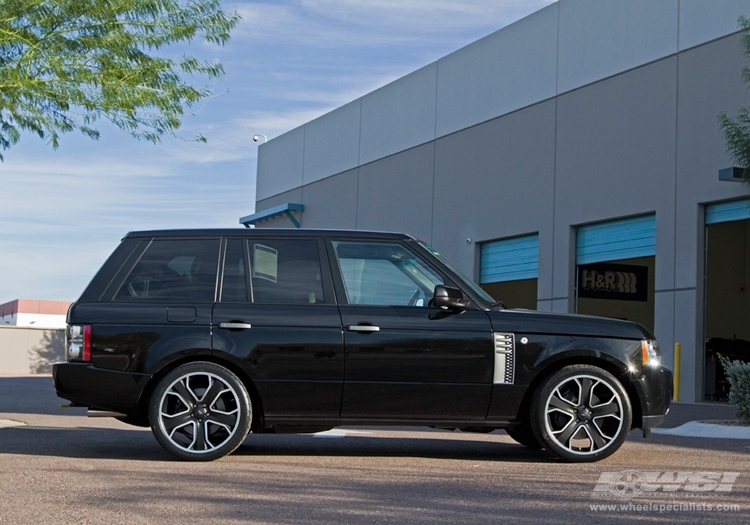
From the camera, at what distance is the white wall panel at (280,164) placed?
37938 mm

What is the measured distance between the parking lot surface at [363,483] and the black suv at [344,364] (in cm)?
33

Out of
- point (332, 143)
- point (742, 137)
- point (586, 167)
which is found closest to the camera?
point (742, 137)

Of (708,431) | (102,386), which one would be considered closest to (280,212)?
(708,431)

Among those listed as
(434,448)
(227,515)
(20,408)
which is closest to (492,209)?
(20,408)

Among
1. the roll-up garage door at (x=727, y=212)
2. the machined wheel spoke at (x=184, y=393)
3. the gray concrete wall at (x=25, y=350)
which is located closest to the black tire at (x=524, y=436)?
the machined wheel spoke at (x=184, y=393)

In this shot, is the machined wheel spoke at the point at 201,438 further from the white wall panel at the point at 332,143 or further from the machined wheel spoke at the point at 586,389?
the white wall panel at the point at 332,143

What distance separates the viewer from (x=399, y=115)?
31266 millimetres

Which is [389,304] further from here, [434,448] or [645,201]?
[645,201]

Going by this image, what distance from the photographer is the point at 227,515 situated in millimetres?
5625

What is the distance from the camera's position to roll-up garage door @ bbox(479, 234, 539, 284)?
25.3 m

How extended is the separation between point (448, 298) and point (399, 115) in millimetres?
23747

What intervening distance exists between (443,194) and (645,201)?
8180 mm

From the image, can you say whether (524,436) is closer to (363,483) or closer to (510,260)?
(363,483)

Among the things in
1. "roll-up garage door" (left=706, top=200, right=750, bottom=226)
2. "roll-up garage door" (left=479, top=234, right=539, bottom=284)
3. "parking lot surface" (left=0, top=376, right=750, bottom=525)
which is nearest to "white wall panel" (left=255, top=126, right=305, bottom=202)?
"roll-up garage door" (left=479, top=234, right=539, bottom=284)
